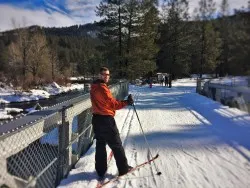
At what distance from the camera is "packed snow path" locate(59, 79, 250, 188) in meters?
7.00

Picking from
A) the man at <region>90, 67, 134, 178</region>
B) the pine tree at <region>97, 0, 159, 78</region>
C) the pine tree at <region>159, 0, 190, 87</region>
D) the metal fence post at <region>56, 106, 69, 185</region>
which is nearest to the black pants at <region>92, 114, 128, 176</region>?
the man at <region>90, 67, 134, 178</region>

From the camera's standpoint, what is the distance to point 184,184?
687 cm

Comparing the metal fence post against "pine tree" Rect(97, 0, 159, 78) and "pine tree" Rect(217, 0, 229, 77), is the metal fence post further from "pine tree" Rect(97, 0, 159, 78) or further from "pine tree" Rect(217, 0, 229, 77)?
"pine tree" Rect(217, 0, 229, 77)

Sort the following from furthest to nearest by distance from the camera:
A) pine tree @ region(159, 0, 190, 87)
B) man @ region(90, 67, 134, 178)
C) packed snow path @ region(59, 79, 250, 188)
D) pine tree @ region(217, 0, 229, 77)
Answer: pine tree @ region(217, 0, 229, 77)
pine tree @ region(159, 0, 190, 87)
man @ region(90, 67, 134, 178)
packed snow path @ region(59, 79, 250, 188)

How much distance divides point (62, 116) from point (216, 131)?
6.64 m

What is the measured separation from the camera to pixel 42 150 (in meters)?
7.09

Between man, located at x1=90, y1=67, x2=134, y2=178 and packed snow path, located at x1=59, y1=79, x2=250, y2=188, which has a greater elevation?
man, located at x1=90, y1=67, x2=134, y2=178

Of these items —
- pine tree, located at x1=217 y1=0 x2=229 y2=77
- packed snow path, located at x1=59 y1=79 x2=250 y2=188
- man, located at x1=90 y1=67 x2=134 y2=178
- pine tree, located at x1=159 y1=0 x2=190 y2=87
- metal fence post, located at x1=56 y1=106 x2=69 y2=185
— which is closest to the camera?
metal fence post, located at x1=56 y1=106 x2=69 y2=185

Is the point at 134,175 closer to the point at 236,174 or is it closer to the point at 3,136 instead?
the point at 236,174

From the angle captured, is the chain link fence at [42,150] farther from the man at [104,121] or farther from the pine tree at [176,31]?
the pine tree at [176,31]

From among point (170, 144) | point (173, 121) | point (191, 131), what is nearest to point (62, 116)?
point (170, 144)

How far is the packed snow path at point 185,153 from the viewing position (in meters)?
7.00

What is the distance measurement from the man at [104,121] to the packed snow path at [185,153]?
28 cm

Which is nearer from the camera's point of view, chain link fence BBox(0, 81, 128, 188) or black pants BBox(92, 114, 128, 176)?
chain link fence BBox(0, 81, 128, 188)
